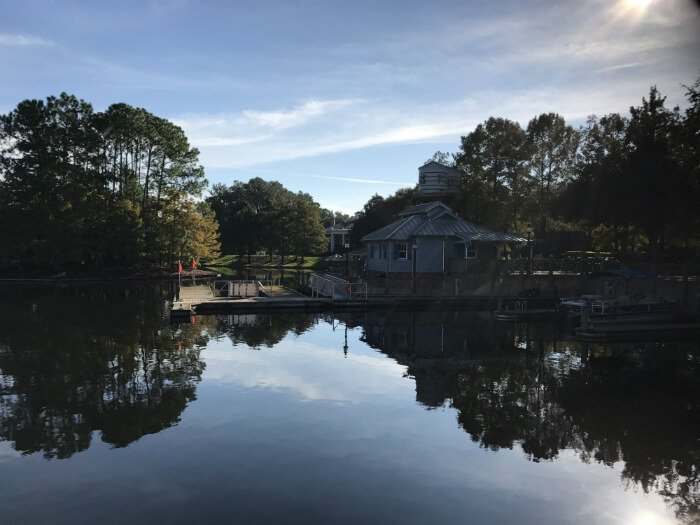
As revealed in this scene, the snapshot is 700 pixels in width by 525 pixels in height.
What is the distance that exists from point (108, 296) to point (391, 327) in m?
26.7

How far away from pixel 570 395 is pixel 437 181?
38252 millimetres

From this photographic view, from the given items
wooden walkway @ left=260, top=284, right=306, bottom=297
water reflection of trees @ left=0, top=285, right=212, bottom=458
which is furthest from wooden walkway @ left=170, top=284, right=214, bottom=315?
wooden walkway @ left=260, top=284, right=306, bottom=297

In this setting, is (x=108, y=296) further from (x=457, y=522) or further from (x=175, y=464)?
(x=457, y=522)

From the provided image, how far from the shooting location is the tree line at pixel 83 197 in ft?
192

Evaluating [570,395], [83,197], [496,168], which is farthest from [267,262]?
[570,395]

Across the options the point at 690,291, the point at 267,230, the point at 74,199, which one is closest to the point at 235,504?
the point at 690,291

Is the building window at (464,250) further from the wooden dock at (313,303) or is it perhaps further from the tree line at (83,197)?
the tree line at (83,197)

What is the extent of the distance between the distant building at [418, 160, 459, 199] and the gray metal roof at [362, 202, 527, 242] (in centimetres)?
662

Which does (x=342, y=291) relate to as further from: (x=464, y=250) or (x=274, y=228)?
(x=274, y=228)

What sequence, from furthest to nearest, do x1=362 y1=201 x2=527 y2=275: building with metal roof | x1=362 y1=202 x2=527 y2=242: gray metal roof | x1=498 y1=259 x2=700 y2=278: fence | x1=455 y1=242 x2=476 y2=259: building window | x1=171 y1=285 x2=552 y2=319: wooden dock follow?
x1=455 y1=242 x2=476 y2=259: building window, x1=362 y1=201 x2=527 y2=275: building with metal roof, x1=362 y1=202 x2=527 y2=242: gray metal roof, x1=498 y1=259 x2=700 y2=278: fence, x1=171 y1=285 x2=552 y2=319: wooden dock

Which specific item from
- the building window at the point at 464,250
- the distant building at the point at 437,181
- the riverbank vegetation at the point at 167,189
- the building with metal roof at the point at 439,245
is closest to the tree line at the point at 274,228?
the riverbank vegetation at the point at 167,189

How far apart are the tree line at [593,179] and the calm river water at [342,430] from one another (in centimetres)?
1663

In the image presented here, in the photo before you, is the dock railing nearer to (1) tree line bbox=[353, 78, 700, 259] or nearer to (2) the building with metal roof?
(2) the building with metal roof

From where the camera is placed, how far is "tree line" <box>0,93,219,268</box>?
5866cm
